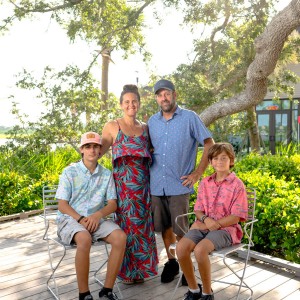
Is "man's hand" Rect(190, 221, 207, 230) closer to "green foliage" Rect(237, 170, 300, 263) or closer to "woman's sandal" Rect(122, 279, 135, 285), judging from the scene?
"woman's sandal" Rect(122, 279, 135, 285)

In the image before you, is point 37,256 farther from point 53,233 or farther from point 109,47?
point 109,47

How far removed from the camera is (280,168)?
8203 mm

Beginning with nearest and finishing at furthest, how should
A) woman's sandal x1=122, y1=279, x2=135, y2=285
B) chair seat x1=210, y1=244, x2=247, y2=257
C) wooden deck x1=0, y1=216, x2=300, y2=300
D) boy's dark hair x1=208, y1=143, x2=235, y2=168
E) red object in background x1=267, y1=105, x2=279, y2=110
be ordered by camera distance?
chair seat x1=210, y1=244, x2=247, y2=257 < boy's dark hair x1=208, y1=143, x2=235, y2=168 < wooden deck x1=0, y1=216, x2=300, y2=300 < woman's sandal x1=122, y1=279, x2=135, y2=285 < red object in background x1=267, y1=105, x2=279, y2=110

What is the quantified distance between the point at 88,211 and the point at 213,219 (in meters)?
1.00

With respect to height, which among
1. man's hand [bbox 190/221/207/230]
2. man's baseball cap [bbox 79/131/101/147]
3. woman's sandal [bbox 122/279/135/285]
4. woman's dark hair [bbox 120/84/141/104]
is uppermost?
woman's dark hair [bbox 120/84/141/104]

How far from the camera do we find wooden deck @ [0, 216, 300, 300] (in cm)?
360

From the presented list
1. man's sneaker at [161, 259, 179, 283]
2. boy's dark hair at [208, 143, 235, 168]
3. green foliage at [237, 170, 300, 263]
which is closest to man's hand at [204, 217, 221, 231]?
boy's dark hair at [208, 143, 235, 168]

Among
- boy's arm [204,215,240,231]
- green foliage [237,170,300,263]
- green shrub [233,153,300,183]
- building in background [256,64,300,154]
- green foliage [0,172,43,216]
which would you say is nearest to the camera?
boy's arm [204,215,240,231]

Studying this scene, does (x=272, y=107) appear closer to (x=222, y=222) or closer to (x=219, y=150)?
(x=219, y=150)

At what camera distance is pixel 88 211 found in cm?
355

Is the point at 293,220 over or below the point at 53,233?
over

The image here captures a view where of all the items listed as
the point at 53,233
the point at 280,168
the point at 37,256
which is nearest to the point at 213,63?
the point at 280,168

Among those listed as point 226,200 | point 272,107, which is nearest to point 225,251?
point 226,200

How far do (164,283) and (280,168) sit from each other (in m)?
4.98
